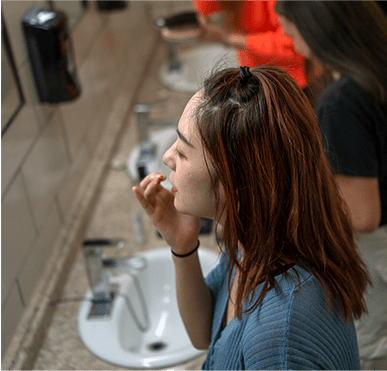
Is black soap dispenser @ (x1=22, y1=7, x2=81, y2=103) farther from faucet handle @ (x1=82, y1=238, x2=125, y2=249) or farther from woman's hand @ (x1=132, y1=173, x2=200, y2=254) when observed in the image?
woman's hand @ (x1=132, y1=173, x2=200, y2=254)

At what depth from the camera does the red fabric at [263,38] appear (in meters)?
1.55

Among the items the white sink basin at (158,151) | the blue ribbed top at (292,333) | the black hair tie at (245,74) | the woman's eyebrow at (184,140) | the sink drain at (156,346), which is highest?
the black hair tie at (245,74)

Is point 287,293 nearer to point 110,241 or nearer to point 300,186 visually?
point 300,186

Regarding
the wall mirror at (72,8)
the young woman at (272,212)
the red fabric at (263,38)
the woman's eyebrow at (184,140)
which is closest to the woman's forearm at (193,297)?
the young woman at (272,212)

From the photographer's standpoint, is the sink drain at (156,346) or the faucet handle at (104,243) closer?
the faucet handle at (104,243)

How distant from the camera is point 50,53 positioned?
1.19 metres

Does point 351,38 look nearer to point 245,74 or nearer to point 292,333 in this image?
point 245,74

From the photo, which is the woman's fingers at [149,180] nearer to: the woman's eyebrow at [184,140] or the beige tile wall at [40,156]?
the woman's eyebrow at [184,140]

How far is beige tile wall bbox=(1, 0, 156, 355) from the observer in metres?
1.08

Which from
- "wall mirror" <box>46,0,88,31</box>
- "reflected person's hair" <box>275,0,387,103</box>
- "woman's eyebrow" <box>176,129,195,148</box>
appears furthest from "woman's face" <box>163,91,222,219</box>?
"wall mirror" <box>46,0,88,31</box>

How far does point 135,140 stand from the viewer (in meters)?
1.92

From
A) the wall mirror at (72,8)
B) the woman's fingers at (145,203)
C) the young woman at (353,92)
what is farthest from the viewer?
the wall mirror at (72,8)

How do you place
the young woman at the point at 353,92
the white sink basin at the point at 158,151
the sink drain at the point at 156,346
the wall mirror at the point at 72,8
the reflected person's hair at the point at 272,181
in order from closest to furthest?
the reflected person's hair at the point at 272,181 → the young woman at the point at 353,92 → the sink drain at the point at 156,346 → the wall mirror at the point at 72,8 → the white sink basin at the point at 158,151

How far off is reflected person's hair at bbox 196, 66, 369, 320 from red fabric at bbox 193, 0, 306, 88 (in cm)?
80
